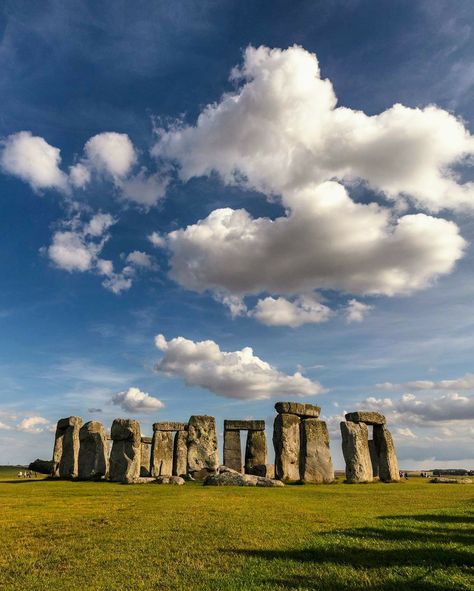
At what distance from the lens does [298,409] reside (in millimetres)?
28203

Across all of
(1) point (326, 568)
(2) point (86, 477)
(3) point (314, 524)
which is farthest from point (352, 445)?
(1) point (326, 568)

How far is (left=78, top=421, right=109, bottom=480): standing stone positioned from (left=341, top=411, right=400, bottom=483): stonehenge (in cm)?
1362

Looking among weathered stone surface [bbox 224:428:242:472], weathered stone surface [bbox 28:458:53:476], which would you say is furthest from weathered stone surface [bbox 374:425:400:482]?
weathered stone surface [bbox 28:458:53:476]

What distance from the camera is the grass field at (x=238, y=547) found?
19.0ft

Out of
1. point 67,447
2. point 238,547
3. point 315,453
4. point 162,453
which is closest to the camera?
point 238,547

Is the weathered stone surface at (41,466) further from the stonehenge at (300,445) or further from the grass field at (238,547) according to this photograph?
the grass field at (238,547)

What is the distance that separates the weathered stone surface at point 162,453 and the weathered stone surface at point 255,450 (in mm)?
5567

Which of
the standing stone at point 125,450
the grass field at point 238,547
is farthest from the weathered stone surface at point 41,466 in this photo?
the grass field at point 238,547

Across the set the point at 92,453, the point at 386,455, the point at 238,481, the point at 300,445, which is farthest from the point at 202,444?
the point at 386,455

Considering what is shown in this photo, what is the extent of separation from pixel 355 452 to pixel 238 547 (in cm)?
1954

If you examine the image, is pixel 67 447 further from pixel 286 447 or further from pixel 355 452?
pixel 355 452

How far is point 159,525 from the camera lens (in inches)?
389

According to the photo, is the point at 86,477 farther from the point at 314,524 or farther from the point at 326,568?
the point at 326,568

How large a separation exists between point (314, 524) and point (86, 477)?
21105 millimetres
